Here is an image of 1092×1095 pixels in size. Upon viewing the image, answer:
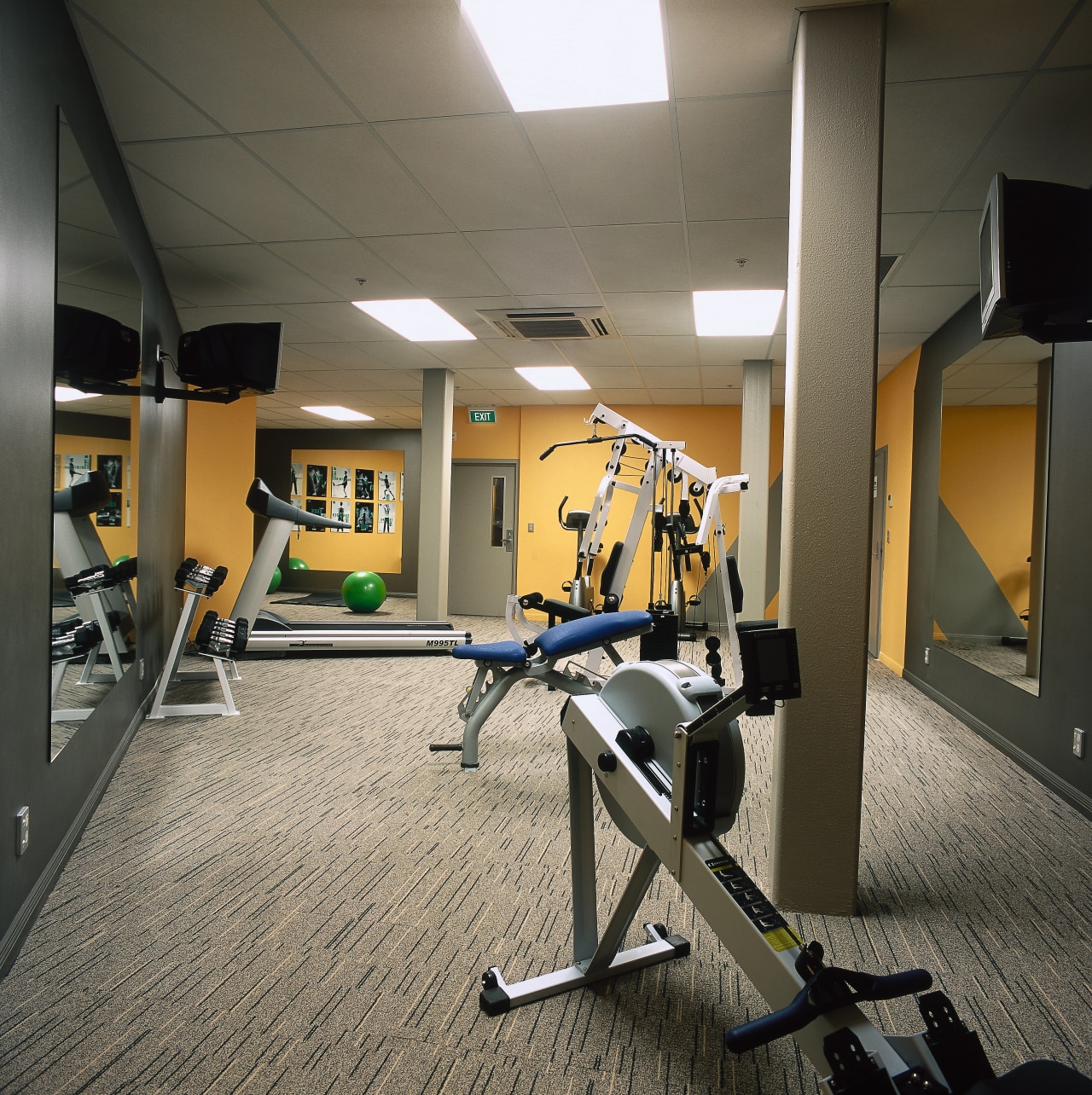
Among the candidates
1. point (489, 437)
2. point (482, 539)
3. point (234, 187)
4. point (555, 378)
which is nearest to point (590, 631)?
point (234, 187)

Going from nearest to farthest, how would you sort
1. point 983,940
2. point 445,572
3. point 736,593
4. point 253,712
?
1. point 983,940
2. point 253,712
3. point 736,593
4. point 445,572

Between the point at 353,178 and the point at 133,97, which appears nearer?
the point at 133,97

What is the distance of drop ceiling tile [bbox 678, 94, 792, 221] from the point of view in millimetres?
2881

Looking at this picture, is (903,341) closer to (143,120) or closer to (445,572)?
(445,572)

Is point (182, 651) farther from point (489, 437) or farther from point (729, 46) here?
point (489, 437)

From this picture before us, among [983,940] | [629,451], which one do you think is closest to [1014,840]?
[983,940]

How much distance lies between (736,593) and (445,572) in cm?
360

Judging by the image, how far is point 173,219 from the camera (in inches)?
160

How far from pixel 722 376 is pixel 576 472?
2.42m

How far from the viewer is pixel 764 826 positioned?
2824mm

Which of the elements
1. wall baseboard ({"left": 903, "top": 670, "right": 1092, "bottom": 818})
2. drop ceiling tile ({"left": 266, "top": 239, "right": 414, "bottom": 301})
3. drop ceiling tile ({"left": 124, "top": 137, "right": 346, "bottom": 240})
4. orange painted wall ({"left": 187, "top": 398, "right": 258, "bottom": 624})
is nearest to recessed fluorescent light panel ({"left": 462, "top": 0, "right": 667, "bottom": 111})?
drop ceiling tile ({"left": 124, "top": 137, "right": 346, "bottom": 240})

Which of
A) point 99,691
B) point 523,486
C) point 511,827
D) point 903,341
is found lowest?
point 511,827

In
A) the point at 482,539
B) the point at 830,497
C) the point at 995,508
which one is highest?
the point at 995,508

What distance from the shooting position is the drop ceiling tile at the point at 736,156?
288cm
